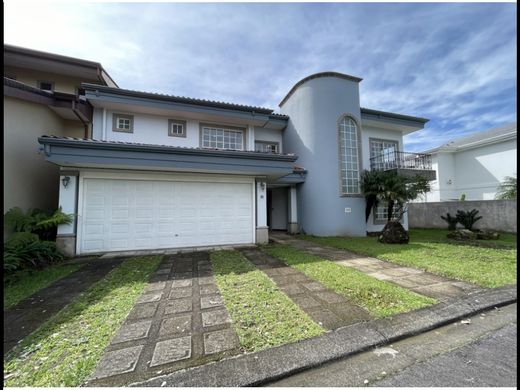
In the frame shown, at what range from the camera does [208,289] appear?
161 inches

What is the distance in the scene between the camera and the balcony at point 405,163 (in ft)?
36.4

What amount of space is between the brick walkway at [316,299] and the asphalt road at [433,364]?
56 centimetres

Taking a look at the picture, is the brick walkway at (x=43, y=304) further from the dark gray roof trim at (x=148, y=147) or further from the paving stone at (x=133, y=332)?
the dark gray roof trim at (x=148, y=147)

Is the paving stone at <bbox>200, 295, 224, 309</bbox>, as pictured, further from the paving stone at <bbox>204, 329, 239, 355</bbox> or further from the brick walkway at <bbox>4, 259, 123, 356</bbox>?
→ the brick walkway at <bbox>4, 259, 123, 356</bbox>

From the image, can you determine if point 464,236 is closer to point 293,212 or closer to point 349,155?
point 349,155

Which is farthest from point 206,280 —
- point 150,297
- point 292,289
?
point 292,289

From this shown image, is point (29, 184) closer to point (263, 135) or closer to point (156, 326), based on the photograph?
point (156, 326)

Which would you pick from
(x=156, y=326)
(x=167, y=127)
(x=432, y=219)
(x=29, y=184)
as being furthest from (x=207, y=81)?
(x=432, y=219)

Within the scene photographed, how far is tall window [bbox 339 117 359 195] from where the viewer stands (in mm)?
11180

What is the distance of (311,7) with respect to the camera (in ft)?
16.3

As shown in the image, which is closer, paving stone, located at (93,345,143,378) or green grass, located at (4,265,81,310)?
paving stone, located at (93,345,143,378)

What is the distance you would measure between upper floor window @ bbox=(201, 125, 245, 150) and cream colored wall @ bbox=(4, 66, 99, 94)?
6606 millimetres

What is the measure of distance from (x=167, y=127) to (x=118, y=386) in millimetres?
9863

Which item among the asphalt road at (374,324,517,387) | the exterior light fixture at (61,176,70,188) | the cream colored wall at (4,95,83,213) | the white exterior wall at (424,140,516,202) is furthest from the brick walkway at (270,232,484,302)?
the white exterior wall at (424,140,516,202)
